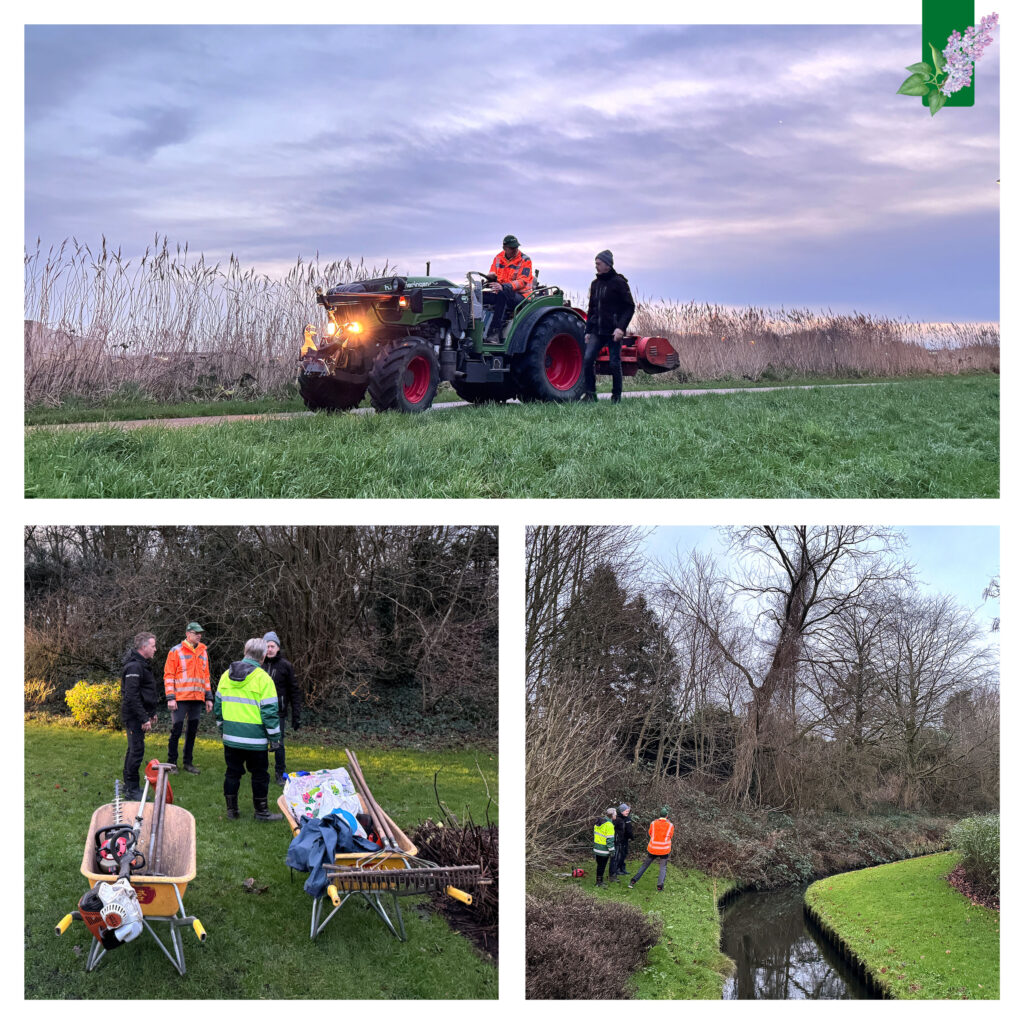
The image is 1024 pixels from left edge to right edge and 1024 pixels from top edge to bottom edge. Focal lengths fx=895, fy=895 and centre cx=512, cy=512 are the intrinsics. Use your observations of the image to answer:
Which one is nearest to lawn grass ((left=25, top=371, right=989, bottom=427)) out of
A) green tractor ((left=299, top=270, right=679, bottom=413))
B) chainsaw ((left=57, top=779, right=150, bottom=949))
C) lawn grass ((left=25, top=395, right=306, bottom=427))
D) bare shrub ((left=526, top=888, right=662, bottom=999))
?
lawn grass ((left=25, top=395, right=306, bottom=427))

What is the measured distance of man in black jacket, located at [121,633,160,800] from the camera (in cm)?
597

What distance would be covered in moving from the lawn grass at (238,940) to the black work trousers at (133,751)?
183 millimetres

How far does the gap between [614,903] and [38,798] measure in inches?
152

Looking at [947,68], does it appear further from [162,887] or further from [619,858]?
[162,887]

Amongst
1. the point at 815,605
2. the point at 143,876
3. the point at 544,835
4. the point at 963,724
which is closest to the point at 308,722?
the point at 544,835

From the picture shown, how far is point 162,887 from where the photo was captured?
4.30 meters

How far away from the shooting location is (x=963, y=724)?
25.0ft

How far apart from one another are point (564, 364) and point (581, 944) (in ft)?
18.2

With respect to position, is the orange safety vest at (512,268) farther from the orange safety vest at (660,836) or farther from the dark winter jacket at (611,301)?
the orange safety vest at (660,836)

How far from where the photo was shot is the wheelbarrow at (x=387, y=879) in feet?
14.7

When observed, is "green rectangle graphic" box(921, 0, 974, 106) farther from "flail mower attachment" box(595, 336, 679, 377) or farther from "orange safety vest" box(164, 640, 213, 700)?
"orange safety vest" box(164, 640, 213, 700)

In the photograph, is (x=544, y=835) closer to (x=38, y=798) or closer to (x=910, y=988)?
(x=910, y=988)

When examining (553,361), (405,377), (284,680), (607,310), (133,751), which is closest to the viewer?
(133,751)
